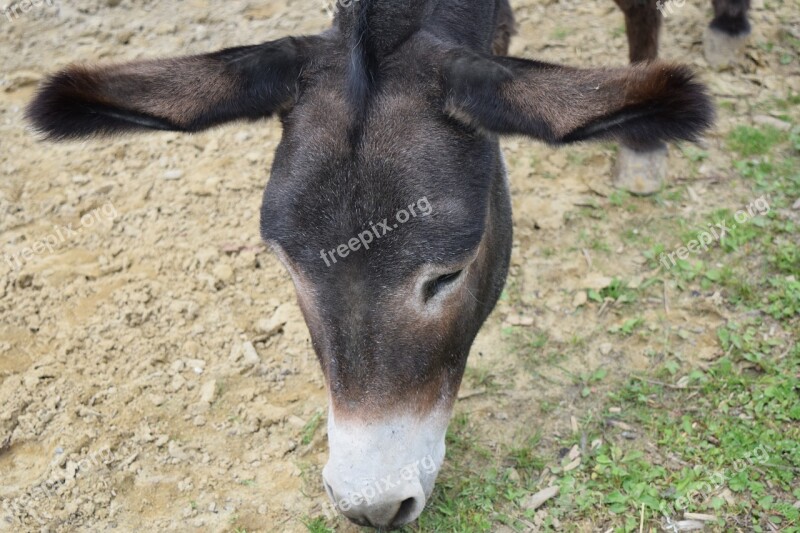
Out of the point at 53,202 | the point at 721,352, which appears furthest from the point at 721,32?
the point at 53,202

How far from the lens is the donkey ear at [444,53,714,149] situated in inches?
101

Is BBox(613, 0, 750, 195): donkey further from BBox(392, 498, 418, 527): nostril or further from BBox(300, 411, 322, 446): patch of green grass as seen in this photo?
BBox(392, 498, 418, 527): nostril

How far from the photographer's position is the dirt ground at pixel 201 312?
425cm

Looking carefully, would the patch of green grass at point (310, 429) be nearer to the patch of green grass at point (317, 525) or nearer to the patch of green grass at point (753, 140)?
the patch of green grass at point (317, 525)

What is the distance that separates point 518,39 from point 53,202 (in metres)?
4.34

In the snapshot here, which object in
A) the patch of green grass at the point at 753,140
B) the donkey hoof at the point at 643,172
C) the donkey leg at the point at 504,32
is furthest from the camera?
the patch of green grass at the point at 753,140

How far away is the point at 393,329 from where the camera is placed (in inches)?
113

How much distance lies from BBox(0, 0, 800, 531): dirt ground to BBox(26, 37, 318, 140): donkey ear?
1.62 feet

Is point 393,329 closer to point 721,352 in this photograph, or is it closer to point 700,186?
point 721,352

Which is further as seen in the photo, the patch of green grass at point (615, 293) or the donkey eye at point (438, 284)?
the patch of green grass at point (615, 293)

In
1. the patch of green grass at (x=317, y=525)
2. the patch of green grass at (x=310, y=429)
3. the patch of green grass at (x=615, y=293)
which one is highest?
the patch of green grass at (x=317, y=525)

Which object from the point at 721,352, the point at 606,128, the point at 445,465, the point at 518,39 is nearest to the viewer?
the point at 606,128

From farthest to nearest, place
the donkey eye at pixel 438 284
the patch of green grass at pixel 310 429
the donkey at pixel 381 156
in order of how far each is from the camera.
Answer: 1. the patch of green grass at pixel 310 429
2. the donkey eye at pixel 438 284
3. the donkey at pixel 381 156

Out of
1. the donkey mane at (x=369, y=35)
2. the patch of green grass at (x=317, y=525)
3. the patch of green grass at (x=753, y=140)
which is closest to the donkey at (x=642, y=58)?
the patch of green grass at (x=753, y=140)
